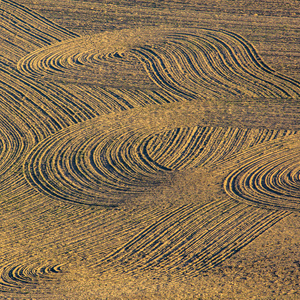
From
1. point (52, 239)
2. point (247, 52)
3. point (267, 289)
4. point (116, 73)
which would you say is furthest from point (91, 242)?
point (247, 52)

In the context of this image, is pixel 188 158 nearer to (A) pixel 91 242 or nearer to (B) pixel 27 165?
(A) pixel 91 242

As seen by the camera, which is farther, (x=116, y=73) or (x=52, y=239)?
(x=116, y=73)

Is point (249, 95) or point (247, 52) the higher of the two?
point (247, 52)

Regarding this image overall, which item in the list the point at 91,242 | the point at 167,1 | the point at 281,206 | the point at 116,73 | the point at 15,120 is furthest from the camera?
the point at 167,1

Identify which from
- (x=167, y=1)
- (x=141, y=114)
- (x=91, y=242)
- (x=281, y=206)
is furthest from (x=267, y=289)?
(x=167, y=1)

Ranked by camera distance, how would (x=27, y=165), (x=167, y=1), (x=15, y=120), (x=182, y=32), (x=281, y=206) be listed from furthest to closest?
(x=167, y=1) < (x=182, y=32) < (x=15, y=120) < (x=27, y=165) < (x=281, y=206)

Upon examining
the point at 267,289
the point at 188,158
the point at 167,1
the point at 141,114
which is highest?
the point at 167,1
